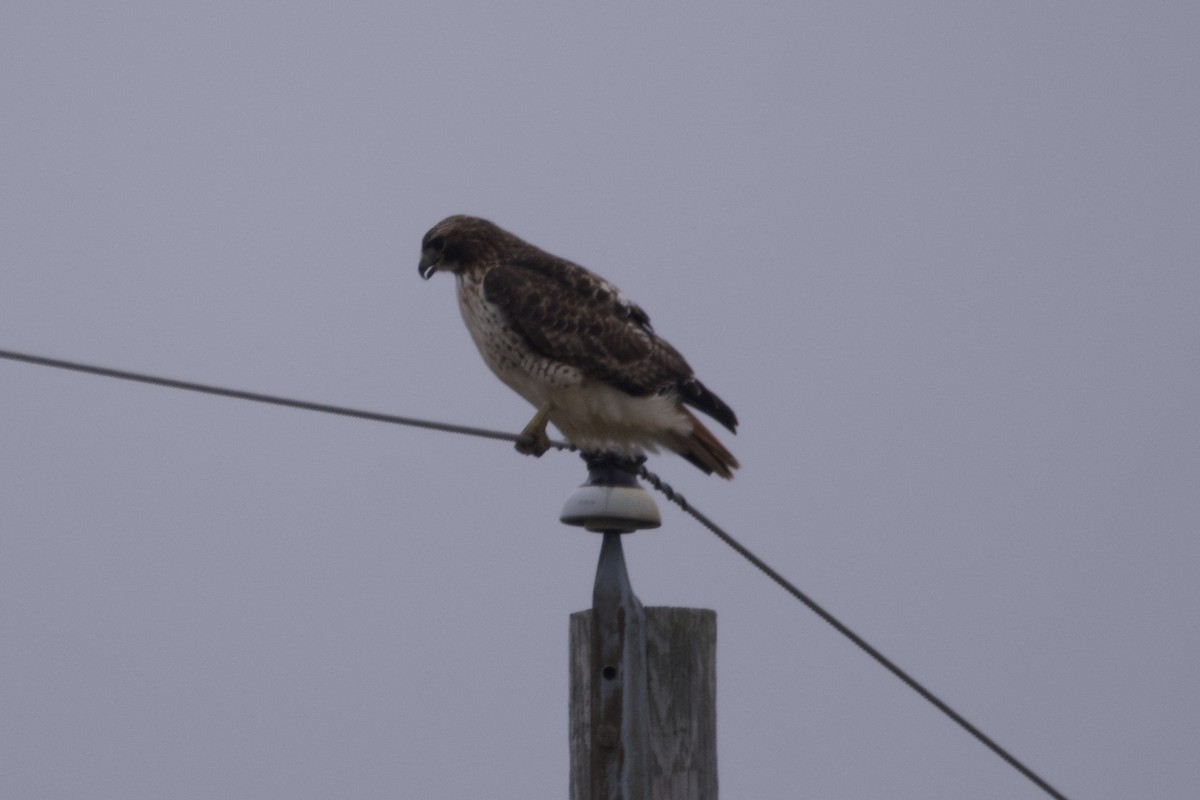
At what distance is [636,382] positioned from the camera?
627cm

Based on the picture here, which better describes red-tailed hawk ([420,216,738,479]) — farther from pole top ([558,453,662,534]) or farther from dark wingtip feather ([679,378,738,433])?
pole top ([558,453,662,534])

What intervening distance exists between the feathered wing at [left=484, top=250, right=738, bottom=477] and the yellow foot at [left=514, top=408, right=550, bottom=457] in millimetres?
226

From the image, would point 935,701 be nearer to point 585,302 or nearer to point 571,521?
point 571,521

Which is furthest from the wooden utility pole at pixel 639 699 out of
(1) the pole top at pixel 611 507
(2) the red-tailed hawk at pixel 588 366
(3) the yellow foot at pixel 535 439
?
(2) the red-tailed hawk at pixel 588 366

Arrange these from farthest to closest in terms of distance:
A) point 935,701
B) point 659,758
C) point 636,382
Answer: point 636,382
point 935,701
point 659,758

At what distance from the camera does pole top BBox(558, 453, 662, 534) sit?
422cm

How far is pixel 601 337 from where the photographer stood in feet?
21.1

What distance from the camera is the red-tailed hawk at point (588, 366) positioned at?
625 centimetres

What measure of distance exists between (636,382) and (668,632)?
2.33m

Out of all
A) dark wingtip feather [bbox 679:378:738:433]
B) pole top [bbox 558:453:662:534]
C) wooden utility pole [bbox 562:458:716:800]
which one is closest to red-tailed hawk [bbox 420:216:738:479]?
dark wingtip feather [bbox 679:378:738:433]

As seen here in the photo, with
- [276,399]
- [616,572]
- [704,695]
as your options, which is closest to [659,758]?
[704,695]

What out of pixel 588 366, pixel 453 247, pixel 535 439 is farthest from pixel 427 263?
pixel 535 439

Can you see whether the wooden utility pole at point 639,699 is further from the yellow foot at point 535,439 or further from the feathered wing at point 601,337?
the feathered wing at point 601,337

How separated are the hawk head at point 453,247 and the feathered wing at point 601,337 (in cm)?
14
